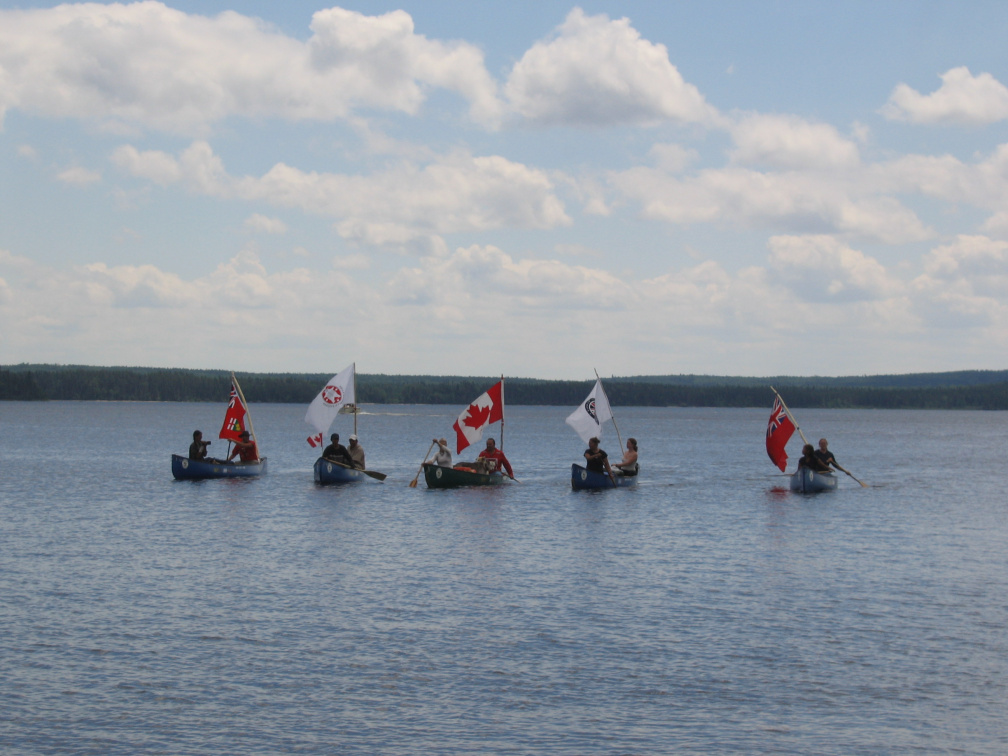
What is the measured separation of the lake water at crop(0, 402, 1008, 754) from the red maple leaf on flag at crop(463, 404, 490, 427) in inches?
200

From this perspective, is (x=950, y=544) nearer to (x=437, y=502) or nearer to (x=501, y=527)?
(x=501, y=527)

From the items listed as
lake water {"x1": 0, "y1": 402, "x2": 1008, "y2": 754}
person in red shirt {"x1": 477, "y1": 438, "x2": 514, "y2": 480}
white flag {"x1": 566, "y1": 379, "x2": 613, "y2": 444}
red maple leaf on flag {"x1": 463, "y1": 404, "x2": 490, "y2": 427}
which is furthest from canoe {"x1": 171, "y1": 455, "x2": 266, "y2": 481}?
white flag {"x1": 566, "y1": 379, "x2": 613, "y2": 444}

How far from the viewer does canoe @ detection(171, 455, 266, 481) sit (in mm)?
49781

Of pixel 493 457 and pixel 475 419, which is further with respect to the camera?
pixel 493 457

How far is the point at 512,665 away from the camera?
1705 centimetres

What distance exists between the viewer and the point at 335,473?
4906cm

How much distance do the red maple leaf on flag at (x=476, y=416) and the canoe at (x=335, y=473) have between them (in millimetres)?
6748

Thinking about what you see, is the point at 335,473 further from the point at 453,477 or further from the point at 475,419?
the point at 475,419

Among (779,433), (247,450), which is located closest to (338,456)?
(247,450)

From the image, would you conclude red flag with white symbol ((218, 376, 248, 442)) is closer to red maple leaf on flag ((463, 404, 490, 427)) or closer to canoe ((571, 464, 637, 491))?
red maple leaf on flag ((463, 404, 490, 427))

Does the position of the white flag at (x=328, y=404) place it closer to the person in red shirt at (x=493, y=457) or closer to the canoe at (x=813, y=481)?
the person in red shirt at (x=493, y=457)

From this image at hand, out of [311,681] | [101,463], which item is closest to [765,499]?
[311,681]

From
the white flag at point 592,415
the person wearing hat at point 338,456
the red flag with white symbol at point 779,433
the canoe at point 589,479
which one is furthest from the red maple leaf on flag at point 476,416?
the red flag with white symbol at point 779,433

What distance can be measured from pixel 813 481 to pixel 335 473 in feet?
71.6
